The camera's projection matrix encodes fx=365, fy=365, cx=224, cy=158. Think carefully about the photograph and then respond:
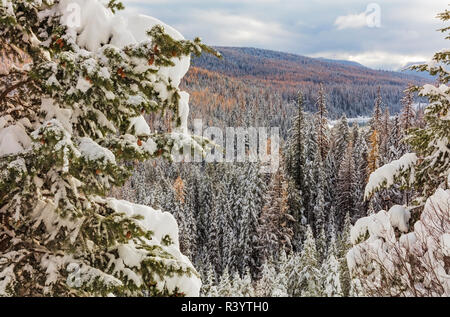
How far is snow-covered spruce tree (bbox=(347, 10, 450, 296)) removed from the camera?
604cm

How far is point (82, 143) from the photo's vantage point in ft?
14.6

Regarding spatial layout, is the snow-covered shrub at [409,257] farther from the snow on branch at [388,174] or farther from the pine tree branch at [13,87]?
the pine tree branch at [13,87]

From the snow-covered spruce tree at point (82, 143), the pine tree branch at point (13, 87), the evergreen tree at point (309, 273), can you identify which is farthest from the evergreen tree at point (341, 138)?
the pine tree branch at point (13, 87)

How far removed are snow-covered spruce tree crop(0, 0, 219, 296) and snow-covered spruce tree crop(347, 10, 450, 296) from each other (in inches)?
145

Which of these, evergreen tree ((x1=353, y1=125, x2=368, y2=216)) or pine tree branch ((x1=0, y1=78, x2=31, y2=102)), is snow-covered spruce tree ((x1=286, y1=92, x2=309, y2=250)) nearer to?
evergreen tree ((x1=353, y1=125, x2=368, y2=216))

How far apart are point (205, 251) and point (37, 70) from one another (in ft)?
155

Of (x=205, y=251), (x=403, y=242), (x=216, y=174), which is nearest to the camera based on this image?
(x=403, y=242)

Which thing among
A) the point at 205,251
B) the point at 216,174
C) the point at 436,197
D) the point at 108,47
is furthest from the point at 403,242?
the point at 216,174

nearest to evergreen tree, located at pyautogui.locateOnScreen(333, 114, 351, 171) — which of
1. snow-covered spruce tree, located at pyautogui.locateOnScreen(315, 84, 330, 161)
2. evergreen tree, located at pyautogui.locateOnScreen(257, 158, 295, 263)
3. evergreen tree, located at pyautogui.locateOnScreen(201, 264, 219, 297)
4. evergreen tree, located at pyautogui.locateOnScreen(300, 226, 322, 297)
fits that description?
snow-covered spruce tree, located at pyautogui.locateOnScreen(315, 84, 330, 161)

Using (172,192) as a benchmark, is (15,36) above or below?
above

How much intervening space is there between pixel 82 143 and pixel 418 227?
5.98m

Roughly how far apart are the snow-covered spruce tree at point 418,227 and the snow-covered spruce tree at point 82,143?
3.69 metres

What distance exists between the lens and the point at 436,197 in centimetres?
685
